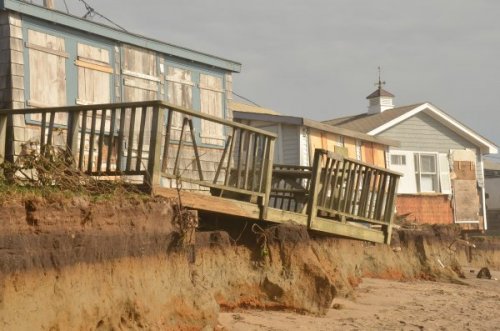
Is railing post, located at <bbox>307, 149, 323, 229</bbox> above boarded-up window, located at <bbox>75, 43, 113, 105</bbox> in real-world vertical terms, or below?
below

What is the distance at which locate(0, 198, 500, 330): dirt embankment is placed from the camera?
632 cm

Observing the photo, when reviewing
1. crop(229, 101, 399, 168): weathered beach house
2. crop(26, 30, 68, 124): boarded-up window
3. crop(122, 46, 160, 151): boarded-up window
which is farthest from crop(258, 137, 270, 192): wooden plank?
crop(229, 101, 399, 168): weathered beach house

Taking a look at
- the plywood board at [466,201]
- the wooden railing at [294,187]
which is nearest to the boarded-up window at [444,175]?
the plywood board at [466,201]

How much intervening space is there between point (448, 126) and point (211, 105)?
15508 mm

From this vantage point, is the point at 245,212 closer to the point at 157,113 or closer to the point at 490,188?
the point at 157,113

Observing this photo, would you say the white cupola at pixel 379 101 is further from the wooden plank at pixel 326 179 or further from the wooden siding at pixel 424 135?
the wooden plank at pixel 326 179

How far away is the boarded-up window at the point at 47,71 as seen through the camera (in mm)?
12672

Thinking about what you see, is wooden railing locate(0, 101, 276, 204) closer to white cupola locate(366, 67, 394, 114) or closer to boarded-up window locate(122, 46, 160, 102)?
boarded-up window locate(122, 46, 160, 102)

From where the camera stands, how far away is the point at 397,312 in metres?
12.4

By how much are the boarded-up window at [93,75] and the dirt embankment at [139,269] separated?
445 cm

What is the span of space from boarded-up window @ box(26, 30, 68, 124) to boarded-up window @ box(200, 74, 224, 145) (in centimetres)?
351

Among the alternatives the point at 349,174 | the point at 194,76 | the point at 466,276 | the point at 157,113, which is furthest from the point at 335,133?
the point at 157,113

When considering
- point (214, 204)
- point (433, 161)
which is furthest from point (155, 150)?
point (433, 161)

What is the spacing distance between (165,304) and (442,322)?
219 inches
